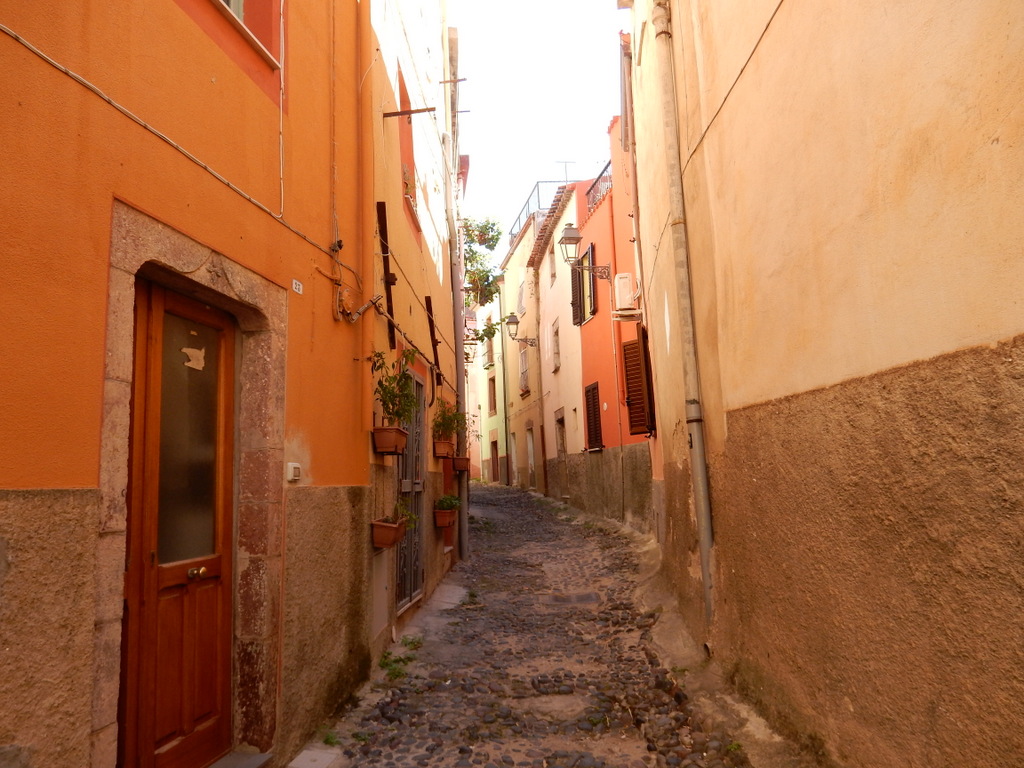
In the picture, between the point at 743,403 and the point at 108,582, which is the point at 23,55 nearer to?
the point at 108,582

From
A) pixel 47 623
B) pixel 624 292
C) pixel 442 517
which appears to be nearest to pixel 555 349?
pixel 624 292

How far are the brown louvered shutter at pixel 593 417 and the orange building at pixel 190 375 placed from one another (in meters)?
9.11

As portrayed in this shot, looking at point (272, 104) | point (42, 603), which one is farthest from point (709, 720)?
point (272, 104)

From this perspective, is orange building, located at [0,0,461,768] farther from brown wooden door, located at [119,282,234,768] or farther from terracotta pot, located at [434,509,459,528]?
terracotta pot, located at [434,509,459,528]

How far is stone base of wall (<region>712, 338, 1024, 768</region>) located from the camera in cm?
216

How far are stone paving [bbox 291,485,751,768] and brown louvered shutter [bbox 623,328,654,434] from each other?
222 cm

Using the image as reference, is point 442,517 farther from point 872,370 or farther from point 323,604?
point 872,370

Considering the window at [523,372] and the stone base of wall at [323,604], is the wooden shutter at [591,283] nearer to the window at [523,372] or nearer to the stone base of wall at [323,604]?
the window at [523,372]

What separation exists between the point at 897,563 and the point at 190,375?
3030 millimetres

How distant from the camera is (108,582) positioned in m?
2.62

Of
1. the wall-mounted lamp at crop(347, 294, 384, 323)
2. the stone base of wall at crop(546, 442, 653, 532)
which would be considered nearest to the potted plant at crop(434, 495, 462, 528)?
the stone base of wall at crop(546, 442, 653, 532)

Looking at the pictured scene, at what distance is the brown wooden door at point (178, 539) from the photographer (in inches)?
122

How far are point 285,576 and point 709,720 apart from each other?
7.89 feet

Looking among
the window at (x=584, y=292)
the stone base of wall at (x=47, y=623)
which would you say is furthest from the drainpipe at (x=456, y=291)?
the stone base of wall at (x=47, y=623)
